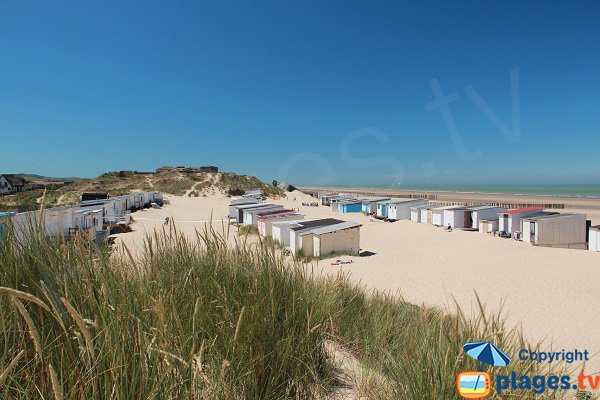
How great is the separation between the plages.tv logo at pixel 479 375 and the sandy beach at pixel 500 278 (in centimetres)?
343

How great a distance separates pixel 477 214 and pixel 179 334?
30664mm

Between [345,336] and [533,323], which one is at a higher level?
[345,336]

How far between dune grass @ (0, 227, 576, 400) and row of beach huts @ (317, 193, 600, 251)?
2287 centimetres

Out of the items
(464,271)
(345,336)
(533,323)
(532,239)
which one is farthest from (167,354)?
(532,239)

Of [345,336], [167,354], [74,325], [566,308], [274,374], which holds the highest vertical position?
[74,325]

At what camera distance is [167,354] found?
1592 millimetres

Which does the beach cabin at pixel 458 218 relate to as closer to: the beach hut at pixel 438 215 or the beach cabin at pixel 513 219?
the beach hut at pixel 438 215

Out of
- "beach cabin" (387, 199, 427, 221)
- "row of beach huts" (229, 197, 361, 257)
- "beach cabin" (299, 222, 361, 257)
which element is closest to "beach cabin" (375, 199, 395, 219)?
"beach cabin" (387, 199, 427, 221)

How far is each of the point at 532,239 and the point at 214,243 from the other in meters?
24.4

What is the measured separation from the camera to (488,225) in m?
26.2

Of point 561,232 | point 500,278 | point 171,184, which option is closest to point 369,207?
point 561,232

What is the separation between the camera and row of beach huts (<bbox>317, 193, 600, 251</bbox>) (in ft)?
67.5

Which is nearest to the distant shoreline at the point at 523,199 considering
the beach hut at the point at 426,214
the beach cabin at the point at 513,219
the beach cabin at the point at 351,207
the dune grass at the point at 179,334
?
the beach cabin at the point at 351,207

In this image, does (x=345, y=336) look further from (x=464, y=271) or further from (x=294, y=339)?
(x=464, y=271)
